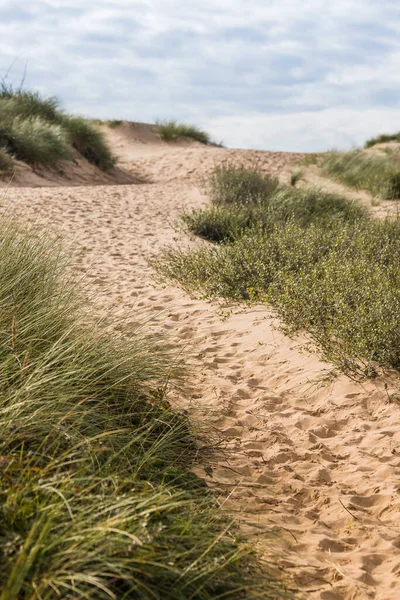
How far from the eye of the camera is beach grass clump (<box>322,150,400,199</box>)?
14.6 metres

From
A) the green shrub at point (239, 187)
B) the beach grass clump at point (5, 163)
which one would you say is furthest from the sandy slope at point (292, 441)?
the beach grass clump at point (5, 163)

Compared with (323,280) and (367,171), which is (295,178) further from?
(323,280)

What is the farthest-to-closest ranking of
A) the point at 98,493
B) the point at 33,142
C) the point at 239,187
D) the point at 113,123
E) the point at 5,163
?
1. the point at 113,123
2. the point at 33,142
3. the point at 5,163
4. the point at 239,187
5. the point at 98,493

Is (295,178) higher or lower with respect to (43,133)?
lower

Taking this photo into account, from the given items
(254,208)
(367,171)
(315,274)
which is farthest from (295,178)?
(315,274)

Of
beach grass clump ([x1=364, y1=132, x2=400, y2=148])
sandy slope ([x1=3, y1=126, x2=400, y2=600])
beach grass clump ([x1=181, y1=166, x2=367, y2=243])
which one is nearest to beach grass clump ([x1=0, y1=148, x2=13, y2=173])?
beach grass clump ([x1=181, y1=166, x2=367, y2=243])

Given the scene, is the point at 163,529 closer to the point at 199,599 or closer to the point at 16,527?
the point at 199,599

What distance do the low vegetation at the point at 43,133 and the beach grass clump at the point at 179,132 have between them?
4.69 meters

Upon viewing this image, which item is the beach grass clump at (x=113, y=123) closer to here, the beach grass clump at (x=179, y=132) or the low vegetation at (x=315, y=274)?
the beach grass clump at (x=179, y=132)

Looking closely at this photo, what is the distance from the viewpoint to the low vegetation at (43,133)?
16.2 m

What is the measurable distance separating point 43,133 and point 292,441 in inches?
547

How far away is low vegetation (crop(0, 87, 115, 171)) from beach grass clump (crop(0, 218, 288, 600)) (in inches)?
482

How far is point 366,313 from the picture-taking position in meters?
5.51

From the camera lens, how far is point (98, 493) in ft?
8.84
